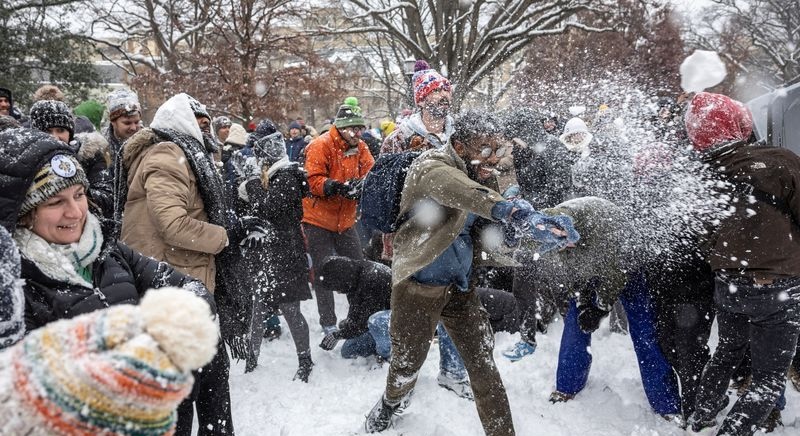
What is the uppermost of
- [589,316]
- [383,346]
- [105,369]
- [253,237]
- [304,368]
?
[105,369]

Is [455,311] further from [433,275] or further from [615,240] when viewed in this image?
[615,240]

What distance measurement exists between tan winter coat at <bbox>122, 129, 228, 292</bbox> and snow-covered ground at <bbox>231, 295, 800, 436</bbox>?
135 centimetres

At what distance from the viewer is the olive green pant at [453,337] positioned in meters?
2.91

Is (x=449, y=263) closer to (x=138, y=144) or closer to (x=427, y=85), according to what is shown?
(x=427, y=85)

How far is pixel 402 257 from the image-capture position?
2.93m

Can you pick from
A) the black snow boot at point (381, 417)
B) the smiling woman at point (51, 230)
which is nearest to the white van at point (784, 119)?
the black snow boot at point (381, 417)

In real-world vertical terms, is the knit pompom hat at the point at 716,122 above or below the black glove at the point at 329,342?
above

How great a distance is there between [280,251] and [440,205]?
7.33 feet

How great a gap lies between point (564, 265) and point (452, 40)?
35.6ft

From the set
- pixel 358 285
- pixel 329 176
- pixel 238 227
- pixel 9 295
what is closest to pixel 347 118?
pixel 329 176

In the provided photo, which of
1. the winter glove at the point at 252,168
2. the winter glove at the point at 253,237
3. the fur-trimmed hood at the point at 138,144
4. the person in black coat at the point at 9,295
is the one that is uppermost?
the fur-trimmed hood at the point at 138,144

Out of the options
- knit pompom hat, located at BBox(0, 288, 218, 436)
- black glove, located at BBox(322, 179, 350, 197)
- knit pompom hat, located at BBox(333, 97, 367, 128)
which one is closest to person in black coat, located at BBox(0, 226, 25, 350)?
knit pompom hat, located at BBox(0, 288, 218, 436)

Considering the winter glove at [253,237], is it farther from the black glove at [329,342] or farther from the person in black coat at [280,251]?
the black glove at [329,342]

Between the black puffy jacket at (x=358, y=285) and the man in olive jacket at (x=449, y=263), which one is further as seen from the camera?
the black puffy jacket at (x=358, y=285)
